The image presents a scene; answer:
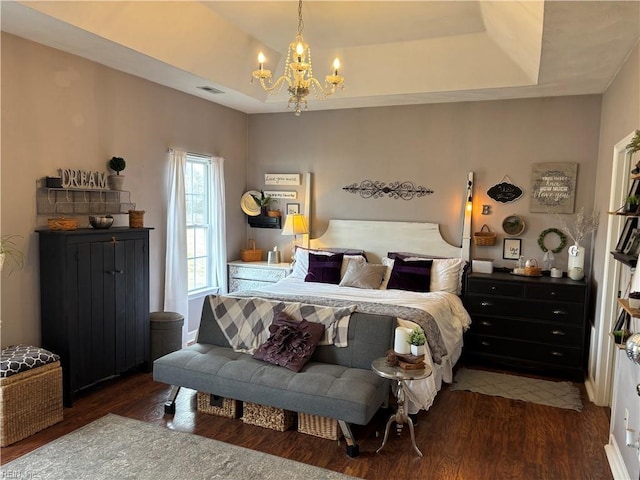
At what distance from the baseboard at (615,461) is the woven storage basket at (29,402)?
3.56 metres

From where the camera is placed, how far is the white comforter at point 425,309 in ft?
11.0

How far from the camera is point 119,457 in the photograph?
285cm

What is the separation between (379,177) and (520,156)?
1516 mm

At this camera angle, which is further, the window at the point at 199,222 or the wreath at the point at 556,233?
the window at the point at 199,222

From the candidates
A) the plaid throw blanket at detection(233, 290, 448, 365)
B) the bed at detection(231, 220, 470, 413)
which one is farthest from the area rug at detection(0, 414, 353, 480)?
the plaid throw blanket at detection(233, 290, 448, 365)

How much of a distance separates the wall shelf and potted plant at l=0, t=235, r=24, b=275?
29cm

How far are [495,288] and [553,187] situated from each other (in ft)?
4.02

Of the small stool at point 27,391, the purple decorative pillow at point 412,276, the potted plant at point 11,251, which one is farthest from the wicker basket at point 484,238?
the potted plant at point 11,251

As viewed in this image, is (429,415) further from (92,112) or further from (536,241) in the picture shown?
(92,112)

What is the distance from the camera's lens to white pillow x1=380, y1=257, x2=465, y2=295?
4.65 metres

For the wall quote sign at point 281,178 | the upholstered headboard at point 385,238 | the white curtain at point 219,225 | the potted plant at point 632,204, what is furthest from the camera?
the wall quote sign at point 281,178

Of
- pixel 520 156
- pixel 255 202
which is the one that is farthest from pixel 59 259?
pixel 520 156

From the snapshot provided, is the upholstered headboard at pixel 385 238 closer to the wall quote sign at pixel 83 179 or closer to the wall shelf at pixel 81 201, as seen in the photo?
the wall shelf at pixel 81 201

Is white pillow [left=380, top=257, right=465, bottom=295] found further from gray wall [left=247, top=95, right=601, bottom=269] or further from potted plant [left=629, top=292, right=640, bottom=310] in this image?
potted plant [left=629, top=292, right=640, bottom=310]
